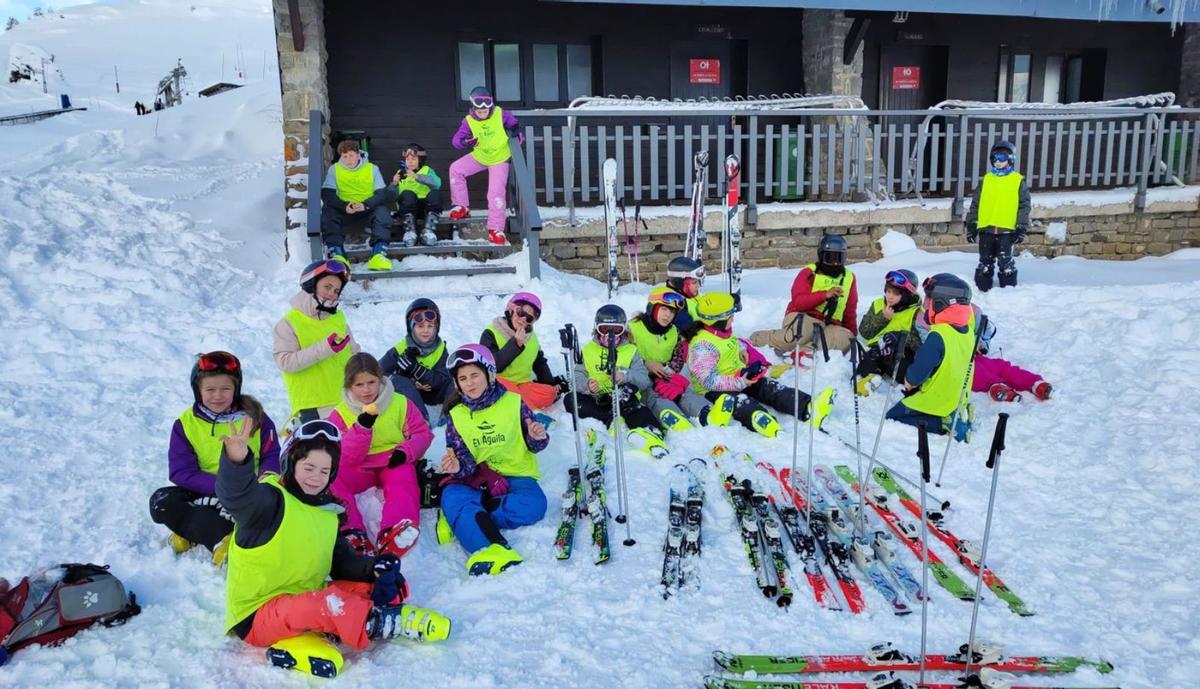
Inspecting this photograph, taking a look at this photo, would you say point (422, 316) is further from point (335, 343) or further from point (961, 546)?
point (961, 546)

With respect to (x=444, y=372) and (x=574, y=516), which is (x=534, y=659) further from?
(x=444, y=372)

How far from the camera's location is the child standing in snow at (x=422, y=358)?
17.1 ft

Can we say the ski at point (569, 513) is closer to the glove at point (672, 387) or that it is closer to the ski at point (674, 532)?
the ski at point (674, 532)

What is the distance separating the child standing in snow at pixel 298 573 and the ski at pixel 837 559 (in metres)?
1.74

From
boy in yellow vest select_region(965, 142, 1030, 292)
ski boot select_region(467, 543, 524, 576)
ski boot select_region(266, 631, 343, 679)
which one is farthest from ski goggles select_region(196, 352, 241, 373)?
boy in yellow vest select_region(965, 142, 1030, 292)

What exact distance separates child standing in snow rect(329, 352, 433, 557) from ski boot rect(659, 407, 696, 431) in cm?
171

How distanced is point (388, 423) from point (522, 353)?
1.46 m

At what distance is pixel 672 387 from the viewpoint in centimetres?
579

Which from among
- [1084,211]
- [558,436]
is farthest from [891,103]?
[558,436]

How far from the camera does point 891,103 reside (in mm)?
12570

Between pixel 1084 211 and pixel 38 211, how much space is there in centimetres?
1325

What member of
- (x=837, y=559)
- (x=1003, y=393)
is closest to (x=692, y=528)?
(x=837, y=559)

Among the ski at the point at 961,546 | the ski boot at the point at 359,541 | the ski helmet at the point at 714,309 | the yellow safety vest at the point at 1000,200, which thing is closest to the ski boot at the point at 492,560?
the ski boot at the point at 359,541

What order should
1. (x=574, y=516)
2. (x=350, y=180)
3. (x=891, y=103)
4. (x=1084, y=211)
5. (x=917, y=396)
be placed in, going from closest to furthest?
(x=574, y=516) < (x=917, y=396) < (x=350, y=180) < (x=1084, y=211) < (x=891, y=103)
